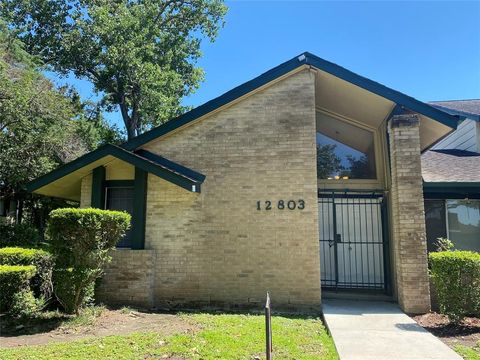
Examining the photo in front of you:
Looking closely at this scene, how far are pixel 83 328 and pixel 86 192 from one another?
3.83 meters

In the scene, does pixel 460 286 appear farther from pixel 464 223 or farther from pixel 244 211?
pixel 244 211

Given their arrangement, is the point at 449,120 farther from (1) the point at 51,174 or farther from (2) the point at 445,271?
(1) the point at 51,174

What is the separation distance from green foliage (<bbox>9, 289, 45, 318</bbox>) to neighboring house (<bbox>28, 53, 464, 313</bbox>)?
1.69 m

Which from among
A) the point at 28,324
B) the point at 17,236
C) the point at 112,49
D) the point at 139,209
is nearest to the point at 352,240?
the point at 139,209

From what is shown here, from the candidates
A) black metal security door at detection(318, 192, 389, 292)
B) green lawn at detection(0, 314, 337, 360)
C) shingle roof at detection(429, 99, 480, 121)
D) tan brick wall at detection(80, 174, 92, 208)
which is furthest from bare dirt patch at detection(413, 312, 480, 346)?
shingle roof at detection(429, 99, 480, 121)

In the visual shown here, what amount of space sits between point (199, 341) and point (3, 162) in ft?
36.3

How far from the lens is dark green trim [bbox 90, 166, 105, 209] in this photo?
955cm

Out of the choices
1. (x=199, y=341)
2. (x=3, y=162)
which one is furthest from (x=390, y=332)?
(x=3, y=162)

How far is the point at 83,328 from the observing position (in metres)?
6.79

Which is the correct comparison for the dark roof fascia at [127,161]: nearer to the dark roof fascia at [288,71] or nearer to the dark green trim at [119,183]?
the dark roof fascia at [288,71]

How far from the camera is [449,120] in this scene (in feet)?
28.2

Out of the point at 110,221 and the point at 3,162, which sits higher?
the point at 3,162

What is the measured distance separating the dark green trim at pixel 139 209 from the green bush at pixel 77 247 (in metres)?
1.74

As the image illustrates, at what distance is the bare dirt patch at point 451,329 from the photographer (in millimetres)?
6211
